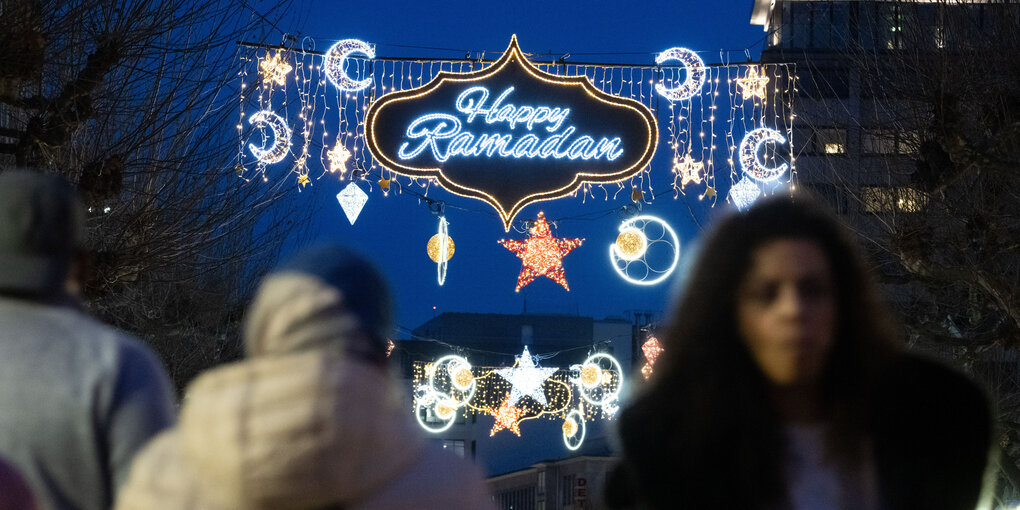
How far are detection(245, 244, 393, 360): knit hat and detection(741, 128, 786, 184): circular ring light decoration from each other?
43.2 feet

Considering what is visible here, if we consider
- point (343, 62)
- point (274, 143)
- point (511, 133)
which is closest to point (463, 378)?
point (274, 143)

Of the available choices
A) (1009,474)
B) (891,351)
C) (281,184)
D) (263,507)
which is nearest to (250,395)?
(263,507)

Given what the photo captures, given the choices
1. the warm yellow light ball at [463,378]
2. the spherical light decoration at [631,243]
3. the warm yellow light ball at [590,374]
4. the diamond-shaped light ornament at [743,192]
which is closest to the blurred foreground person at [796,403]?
the diamond-shaped light ornament at [743,192]

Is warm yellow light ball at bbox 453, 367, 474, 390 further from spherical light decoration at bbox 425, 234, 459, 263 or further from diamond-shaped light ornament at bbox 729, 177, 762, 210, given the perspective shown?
diamond-shaped light ornament at bbox 729, 177, 762, 210

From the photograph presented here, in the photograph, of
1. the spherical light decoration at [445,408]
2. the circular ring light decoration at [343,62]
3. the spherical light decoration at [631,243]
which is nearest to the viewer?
the circular ring light decoration at [343,62]

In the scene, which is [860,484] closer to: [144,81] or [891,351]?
[891,351]

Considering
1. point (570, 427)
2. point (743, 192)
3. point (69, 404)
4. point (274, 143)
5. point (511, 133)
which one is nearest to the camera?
point (69, 404)

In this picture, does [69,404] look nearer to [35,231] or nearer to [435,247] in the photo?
[35,231]

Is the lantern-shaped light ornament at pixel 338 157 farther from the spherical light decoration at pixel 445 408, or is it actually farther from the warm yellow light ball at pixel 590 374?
the warm yellow light ball at pixel 590 374

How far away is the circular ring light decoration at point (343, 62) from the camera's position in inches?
568

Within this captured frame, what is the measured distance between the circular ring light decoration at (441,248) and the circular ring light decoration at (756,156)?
382cm

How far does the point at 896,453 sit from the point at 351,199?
41.6 ft

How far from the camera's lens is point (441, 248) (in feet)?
51.2

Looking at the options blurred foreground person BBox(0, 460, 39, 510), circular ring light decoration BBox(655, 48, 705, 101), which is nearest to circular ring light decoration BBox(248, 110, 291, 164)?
circular ring light decoration BBox(655, 48, 705, 101)
